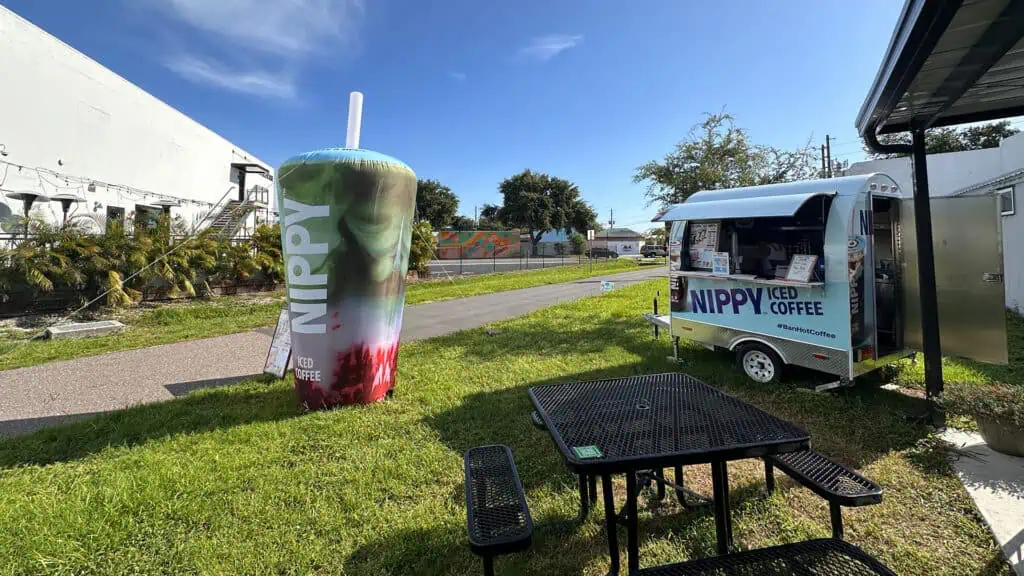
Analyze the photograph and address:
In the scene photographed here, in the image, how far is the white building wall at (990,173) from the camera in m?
8.88

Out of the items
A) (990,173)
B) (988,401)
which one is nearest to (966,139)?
(990,173)

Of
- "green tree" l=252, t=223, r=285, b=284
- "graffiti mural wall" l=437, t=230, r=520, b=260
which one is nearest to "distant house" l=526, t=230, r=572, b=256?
"graffiti mural wall" l=437, t=230, r=520, b=260

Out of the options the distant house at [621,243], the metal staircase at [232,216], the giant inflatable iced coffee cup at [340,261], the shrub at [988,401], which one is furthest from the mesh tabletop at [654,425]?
the distant house at [621,243]

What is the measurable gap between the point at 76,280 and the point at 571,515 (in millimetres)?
12862

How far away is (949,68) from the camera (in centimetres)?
285

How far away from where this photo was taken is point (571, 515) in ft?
8.95

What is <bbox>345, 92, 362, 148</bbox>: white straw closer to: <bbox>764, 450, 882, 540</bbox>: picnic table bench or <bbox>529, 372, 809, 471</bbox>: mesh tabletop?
<bbox>529, 372, 809, 471</bbox>: mesh tabletop

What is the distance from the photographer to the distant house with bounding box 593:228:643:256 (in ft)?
216

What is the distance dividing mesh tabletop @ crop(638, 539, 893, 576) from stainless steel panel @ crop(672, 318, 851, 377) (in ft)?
10.9

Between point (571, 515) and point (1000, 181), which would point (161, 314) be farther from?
point (1000, 181)

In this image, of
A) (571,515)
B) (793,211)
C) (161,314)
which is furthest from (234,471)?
(161,314)

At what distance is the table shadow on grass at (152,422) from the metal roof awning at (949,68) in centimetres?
549

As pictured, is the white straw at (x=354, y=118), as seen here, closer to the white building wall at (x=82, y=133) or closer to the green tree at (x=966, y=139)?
the white building wall at (x=82, y=133)

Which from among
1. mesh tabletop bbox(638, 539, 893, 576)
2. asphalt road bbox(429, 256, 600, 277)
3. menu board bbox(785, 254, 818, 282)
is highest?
asphalt road bbox(429, 256, 600, 277)
